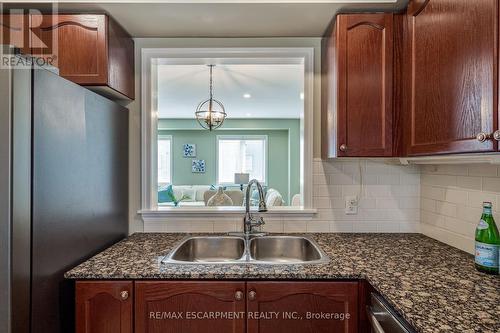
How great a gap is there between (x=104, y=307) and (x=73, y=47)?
1.25 m

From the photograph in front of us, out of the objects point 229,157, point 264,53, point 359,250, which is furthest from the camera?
point 229,157

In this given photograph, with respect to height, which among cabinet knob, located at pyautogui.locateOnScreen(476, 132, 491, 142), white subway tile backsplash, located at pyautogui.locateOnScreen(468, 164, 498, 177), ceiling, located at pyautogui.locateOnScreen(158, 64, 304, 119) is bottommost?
white subway tile backsplash, located at pyautogui.locateOnScreen(468, 164, 498, 177)

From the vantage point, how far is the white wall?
1.36 metres

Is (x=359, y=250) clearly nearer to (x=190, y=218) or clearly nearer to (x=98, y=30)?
(x=190, y=218)

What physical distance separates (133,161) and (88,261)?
2.41 ft

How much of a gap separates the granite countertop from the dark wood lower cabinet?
1.6 inches

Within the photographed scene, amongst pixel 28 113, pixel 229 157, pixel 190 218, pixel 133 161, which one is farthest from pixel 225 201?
pixel 229 157

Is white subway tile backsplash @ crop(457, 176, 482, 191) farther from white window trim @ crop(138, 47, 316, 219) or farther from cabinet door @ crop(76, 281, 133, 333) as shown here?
cabinet door @ crop(76, 281, 133, 333)

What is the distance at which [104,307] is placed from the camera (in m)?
1.23

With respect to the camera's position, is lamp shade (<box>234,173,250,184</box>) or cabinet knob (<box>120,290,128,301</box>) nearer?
cabinet knob (<box>120,290,128,301</box>)

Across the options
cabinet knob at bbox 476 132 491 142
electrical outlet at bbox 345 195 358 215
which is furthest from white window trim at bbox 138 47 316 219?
cabinet knob at bbox 476 132 491 142

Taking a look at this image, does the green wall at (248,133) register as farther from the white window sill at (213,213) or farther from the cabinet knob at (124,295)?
the cabinet knob at (124,295)

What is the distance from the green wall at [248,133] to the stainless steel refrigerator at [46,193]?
596 centimetres

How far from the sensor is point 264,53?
189cm
